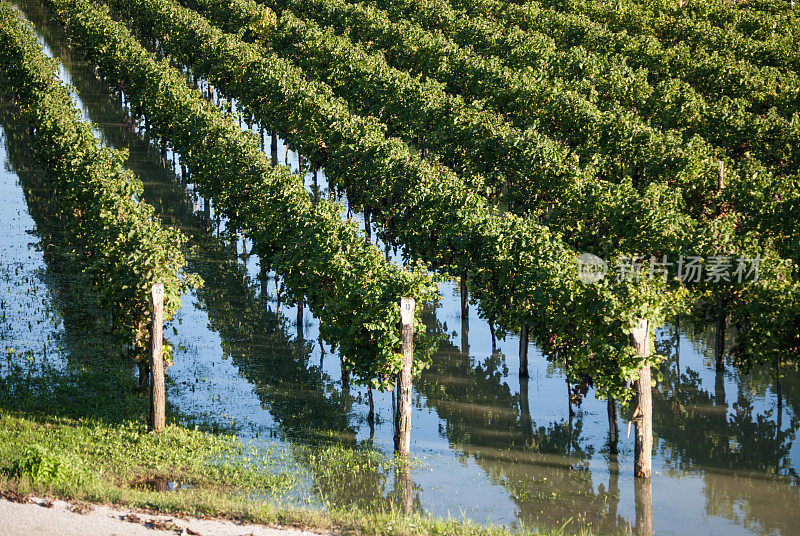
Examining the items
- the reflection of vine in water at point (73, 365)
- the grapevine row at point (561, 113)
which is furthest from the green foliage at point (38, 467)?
the grapevine row at point (561, 113)

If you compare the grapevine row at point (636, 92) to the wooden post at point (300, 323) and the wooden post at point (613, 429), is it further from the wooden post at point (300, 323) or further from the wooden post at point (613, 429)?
the wooden post at point (300, 323)

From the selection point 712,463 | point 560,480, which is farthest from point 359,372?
point 712,463

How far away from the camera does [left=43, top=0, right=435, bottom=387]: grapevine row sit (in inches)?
813

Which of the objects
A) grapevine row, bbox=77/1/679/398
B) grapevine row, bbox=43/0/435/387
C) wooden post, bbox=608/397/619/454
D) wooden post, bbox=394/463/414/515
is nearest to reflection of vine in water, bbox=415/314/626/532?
wooden post, bbox=608/397/619/454

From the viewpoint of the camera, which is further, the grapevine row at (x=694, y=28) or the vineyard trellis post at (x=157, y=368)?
the grapevine row at (x=694, y=28)

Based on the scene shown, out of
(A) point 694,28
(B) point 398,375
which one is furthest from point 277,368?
(A) point 694,28

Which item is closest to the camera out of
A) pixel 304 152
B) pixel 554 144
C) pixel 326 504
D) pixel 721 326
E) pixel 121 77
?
pixel 326 504

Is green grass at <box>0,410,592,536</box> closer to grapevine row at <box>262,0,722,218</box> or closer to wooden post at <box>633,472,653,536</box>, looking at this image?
wooden post at <box>633,472,653,536</box>

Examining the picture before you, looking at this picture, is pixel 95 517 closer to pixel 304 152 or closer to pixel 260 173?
pixel 260 173

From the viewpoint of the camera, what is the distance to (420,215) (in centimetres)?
2927

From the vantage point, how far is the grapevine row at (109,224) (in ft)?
72.2

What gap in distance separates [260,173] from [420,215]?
254 inches

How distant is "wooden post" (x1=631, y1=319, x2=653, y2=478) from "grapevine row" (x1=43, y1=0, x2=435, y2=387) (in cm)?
523

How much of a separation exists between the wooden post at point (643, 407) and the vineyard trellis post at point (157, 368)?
38.7ft
